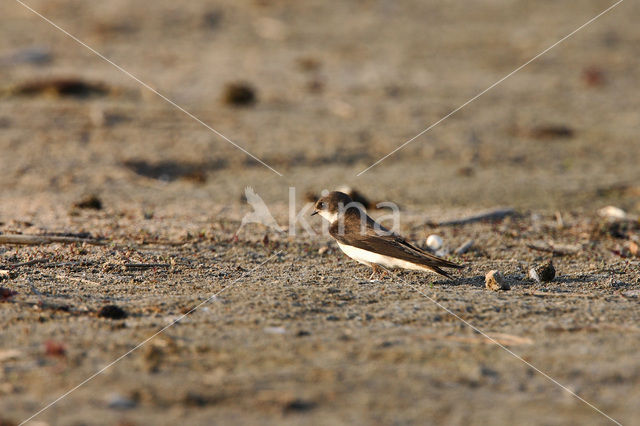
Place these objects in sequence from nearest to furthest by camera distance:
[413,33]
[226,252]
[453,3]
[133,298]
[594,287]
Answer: [133,298] → [594,287] → [226,252] → [413,33] → [453,3]

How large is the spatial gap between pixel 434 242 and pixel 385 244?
1025 mm

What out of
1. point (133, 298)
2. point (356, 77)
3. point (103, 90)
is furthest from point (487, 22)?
point (133, 298)

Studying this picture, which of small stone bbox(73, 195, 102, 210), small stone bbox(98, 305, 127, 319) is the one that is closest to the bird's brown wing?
small stone bbox(98, 305, 127, 319)

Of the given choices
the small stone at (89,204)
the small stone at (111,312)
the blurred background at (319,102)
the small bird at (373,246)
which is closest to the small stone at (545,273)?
the small bird at (373,246)

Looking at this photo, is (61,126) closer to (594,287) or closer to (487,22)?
(594,287)

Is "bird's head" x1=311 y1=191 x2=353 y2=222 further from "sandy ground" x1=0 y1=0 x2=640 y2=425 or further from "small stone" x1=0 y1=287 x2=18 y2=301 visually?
"small stone" x1=0 y1=287 x2=18 y2=301

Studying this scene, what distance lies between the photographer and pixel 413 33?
1606cm

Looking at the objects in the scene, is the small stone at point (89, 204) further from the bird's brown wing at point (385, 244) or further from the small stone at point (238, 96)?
the small stone at point (238, 96)

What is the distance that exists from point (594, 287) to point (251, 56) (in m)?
9.98

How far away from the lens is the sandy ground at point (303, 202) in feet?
12.3

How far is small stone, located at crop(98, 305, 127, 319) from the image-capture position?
4.55 meters

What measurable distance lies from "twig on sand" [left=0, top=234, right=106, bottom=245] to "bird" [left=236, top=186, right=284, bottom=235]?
1358 millimetres

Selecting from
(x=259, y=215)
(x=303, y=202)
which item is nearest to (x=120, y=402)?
(x=259, y=215)

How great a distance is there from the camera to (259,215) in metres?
7.47
